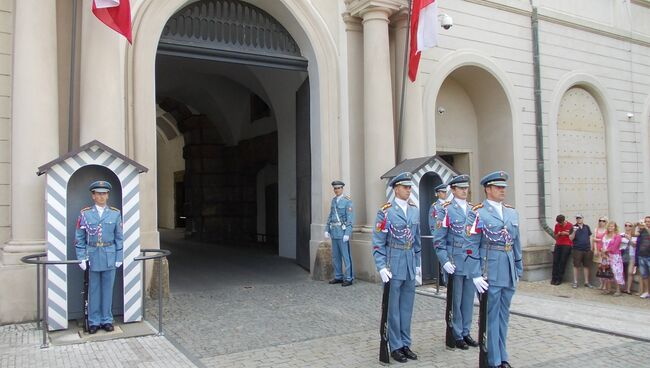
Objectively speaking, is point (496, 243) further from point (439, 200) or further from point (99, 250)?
point (99, 250)

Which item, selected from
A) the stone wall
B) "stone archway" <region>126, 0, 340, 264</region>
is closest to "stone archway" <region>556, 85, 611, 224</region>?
"stone archway" <region>126, 0, 340, 264</region>

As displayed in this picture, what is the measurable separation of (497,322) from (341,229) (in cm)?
509

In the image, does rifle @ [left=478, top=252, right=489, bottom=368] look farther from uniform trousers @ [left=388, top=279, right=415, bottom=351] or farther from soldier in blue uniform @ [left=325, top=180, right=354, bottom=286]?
soldier in blue uniform @ [left=325, top=180, right=354, bottom=286]

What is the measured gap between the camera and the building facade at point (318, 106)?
795 cm

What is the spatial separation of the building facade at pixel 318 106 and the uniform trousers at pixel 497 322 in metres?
5.27

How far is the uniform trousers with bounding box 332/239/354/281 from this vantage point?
10.2 metres

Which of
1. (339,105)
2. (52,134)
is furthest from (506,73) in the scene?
(52,134)

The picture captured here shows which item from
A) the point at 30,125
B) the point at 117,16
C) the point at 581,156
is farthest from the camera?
the point at 581,156

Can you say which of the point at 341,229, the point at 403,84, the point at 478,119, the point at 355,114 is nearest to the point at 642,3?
the point at 478,119

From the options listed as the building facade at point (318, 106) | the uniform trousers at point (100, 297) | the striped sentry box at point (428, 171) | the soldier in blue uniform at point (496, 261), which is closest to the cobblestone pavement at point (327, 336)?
the soldier in blue uniform at point (496, 261)

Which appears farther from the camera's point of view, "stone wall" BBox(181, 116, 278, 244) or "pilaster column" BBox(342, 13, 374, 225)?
"stone wall" BBox(181, 116, 278, 244)

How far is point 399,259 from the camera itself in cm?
577

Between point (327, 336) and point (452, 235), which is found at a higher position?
point (452, 235)

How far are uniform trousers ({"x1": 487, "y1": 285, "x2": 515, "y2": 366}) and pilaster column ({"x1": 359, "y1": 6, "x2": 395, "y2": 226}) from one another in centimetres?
546
